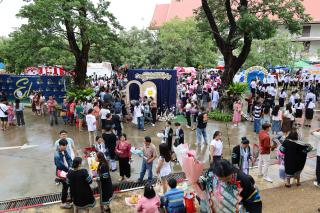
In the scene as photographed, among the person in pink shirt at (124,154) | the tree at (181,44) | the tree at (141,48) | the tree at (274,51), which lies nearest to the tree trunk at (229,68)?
the person in pink shirt at (124,154)

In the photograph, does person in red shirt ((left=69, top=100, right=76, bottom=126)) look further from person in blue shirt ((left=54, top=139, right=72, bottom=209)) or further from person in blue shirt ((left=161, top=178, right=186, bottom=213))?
person in blue shirt ((left=161, top=178, right=186, bottom=213))

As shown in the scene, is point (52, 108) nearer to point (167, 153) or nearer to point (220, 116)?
point (220, 116)

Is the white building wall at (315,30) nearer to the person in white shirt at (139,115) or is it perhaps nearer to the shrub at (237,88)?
the shrub at (237,88)

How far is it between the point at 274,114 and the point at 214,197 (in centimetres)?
786

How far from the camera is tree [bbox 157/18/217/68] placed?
2834 centimetres

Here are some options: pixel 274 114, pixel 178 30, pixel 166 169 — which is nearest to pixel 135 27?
pixel 178 30

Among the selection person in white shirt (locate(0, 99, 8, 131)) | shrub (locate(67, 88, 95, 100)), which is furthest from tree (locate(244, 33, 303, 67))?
person in white shirt (locate(0, 99, 8, 131))

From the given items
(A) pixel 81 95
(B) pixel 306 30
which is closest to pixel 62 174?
(A) pixel 81 95

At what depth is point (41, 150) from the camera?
10352 millimetres

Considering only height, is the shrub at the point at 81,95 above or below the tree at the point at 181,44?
below

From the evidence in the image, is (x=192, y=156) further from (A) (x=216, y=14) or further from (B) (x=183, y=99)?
(A) (x=216, y=14)

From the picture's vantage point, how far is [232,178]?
4.04 m

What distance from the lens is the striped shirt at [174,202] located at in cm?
500

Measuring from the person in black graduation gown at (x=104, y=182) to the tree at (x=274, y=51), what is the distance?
26.3 m
